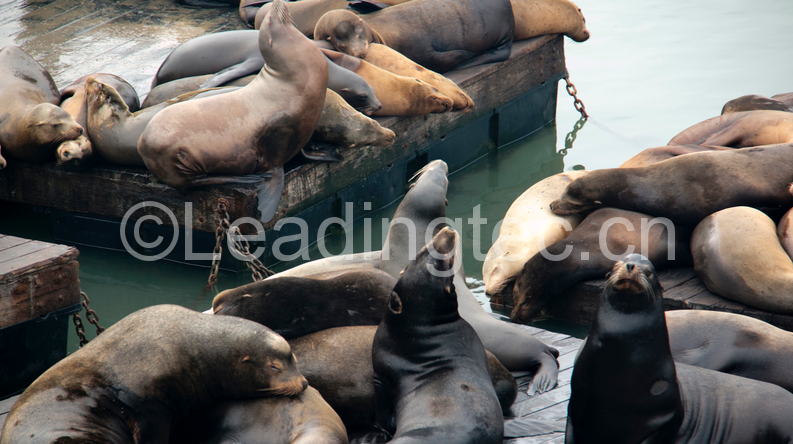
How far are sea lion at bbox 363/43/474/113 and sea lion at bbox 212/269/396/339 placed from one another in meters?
3.78

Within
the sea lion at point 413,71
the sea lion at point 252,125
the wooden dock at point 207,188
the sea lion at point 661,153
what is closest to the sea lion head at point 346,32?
the sea lion at point 413,71

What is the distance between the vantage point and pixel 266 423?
96.3 inches

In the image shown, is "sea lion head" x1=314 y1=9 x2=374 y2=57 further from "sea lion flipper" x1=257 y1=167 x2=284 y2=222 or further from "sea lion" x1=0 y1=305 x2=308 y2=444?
"sea lion" x1=0 y1=305 x2=308 y2=444

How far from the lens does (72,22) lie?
896 centimetres

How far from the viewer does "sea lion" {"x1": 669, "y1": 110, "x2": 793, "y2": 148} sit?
5316 millimetres

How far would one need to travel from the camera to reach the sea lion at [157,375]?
2.31 m

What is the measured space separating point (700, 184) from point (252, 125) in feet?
9.20

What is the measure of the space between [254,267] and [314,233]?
1.25 meters

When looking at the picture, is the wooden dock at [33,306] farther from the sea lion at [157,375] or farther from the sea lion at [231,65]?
the sea lion at [231,65]

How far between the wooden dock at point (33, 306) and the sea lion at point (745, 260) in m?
3.40

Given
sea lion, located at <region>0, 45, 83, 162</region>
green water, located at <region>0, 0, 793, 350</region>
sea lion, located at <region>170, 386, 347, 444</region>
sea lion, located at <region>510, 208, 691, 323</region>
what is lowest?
green water, located at <region>0, 0, 793, 350</region>

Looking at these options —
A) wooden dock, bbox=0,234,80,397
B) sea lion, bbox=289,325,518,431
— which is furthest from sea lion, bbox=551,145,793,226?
wooden dock, bbox=0,234,80,397

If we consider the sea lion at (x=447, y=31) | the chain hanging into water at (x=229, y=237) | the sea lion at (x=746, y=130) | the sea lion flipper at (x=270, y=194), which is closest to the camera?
the chain hanging into water at (x=229, y=237)

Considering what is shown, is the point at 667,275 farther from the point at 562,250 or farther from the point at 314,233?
the point at 314,233
